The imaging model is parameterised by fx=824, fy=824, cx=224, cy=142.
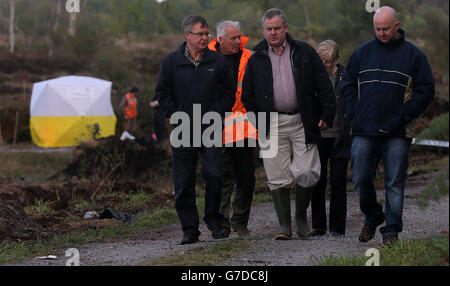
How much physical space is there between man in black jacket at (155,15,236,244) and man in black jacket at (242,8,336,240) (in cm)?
29

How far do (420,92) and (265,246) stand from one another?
1.89 m

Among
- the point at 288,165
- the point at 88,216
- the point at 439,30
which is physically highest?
the point at 439,30

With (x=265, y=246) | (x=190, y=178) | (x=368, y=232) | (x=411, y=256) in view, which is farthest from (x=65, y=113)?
(x=411, y=256)

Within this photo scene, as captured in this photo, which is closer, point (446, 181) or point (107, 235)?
point (446, 181)

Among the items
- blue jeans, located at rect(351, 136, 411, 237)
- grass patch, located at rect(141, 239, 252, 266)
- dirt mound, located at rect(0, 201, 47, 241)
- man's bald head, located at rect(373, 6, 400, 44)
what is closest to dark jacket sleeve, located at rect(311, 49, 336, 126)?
blue jeans, located at rect(351, 136, 411, 237)

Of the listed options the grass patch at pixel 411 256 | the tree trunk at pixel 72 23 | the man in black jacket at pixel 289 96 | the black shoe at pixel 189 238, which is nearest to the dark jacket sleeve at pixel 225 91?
the man in black jacket at pixel 289 96

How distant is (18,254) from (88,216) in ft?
12.5

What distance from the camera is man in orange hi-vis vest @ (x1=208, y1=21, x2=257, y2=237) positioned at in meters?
8.19

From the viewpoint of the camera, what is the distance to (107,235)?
31.9 feet

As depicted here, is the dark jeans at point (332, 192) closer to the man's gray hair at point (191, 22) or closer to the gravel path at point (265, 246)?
the gravel path at point (265, 246)

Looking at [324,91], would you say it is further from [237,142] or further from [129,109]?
[129,109]
